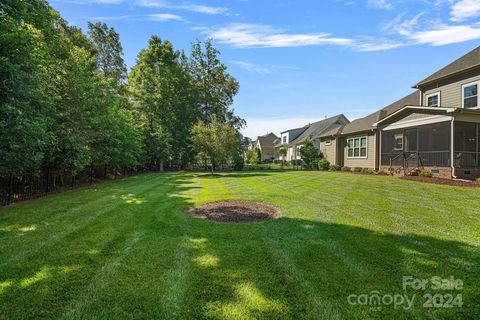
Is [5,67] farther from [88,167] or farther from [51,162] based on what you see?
[88,167]

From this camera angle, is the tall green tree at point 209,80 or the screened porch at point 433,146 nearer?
the screened porch at point 433,146

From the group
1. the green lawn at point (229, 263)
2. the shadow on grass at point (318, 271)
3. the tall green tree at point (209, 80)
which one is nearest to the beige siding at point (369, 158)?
the green lawn at point (229, 263)

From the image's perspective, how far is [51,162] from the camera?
10.9 metres

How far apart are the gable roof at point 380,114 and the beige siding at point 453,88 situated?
3.11 m

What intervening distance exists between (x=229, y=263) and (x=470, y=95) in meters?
18.6

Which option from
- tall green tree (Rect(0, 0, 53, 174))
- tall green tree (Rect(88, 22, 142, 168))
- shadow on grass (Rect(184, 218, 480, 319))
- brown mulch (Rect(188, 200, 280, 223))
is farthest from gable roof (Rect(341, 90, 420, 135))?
tall green tree (Rect(0, 0, 53, 174))

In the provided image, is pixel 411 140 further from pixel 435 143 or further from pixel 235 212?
pixel 235 212

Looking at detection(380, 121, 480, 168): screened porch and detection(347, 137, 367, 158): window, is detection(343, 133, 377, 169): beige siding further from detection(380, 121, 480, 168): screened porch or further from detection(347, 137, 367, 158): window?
detection(380, 121, 480, 168): screened porch

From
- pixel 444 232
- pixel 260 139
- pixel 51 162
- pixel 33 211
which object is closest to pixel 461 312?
pixel 444 232

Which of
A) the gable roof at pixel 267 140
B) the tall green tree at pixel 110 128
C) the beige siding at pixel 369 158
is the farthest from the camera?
the gable roof at pixel 267 140

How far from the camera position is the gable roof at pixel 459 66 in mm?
14569

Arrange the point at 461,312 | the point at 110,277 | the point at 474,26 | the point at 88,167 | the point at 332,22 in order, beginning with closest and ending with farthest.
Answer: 1. the point at 461,312
2. the point at 110,277
3. the point at 332,22
4. the point at 474,26
5. the point at 88,167

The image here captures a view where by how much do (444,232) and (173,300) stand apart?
17.2 feet

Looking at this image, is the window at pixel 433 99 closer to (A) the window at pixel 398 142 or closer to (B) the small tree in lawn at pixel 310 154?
(A) the window at pixel 398 142
